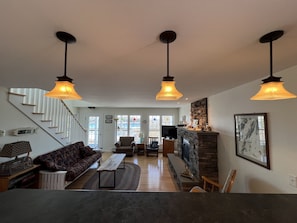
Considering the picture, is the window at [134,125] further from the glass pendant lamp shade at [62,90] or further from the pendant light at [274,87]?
the pendant light at [274,87]

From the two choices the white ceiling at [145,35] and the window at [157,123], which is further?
the window at [157,123]

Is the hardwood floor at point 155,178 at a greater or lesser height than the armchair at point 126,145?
lesser

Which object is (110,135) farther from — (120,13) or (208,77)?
(120,13)

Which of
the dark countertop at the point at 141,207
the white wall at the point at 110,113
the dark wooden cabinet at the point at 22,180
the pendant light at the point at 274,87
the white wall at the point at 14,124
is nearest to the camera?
the dark countertop at the point at 141,207

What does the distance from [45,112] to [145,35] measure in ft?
12.6

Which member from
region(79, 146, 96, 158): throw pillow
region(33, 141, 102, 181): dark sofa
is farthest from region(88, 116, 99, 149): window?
region(79, 146, 96, 158): throw pillow

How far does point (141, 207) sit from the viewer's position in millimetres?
881

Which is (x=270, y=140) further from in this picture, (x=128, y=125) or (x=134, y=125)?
(x=128, y=125)

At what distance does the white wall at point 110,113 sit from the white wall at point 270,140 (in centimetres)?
456

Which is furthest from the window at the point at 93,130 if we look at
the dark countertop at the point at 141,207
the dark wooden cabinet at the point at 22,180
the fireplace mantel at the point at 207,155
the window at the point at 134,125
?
the dark countertop at the point at 141,207

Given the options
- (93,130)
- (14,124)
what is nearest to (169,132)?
(93,130)

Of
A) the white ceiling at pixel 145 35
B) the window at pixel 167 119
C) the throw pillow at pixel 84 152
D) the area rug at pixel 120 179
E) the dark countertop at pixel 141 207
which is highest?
the white ceiling at pixel 145 35

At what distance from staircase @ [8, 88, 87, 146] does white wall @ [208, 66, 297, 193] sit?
4388 millimetres

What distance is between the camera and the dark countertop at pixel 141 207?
2.54 feet
